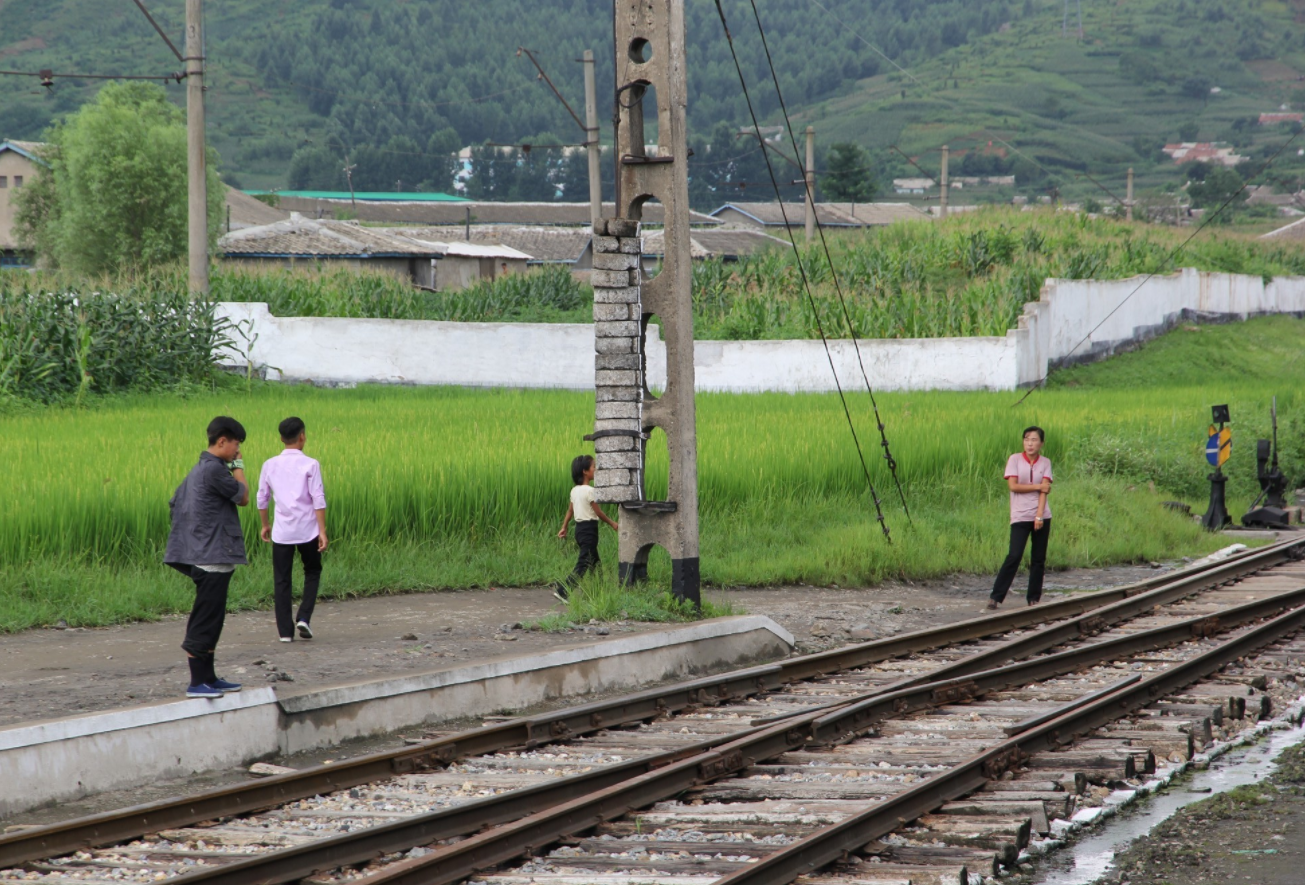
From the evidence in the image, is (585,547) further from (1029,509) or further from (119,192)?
(119,192)

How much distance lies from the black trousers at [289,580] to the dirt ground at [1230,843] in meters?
6.95

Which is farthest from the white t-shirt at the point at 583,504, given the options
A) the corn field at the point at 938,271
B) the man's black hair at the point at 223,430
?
the corn field at the point at 938,271

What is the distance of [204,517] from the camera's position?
347 inches

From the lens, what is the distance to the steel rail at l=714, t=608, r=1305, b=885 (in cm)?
646

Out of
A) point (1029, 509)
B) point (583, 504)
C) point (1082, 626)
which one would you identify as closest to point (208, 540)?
point (583, 504)

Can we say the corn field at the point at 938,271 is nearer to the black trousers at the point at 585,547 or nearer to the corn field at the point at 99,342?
the corn field at the point at 99,342

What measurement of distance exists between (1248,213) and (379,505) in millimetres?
138997

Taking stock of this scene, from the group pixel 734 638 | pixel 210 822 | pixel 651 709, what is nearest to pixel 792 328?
pixel 734 638

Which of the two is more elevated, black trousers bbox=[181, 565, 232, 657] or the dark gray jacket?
the dark gray jacket

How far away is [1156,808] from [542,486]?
9749 millimetres

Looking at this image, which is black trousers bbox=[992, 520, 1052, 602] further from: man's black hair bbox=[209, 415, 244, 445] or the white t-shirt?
man's black hair bbox=[209, 415, 244, 445]

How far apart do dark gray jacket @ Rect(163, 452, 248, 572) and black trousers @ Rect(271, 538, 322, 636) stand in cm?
263

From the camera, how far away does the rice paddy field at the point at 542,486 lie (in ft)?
45.5

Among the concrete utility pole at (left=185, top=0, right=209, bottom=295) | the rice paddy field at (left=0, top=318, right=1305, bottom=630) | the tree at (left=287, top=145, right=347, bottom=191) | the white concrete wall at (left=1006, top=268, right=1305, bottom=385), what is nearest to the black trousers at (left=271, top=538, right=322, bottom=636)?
the rice paddy field at (left=0, top=318, right=1305, bottom=630)
